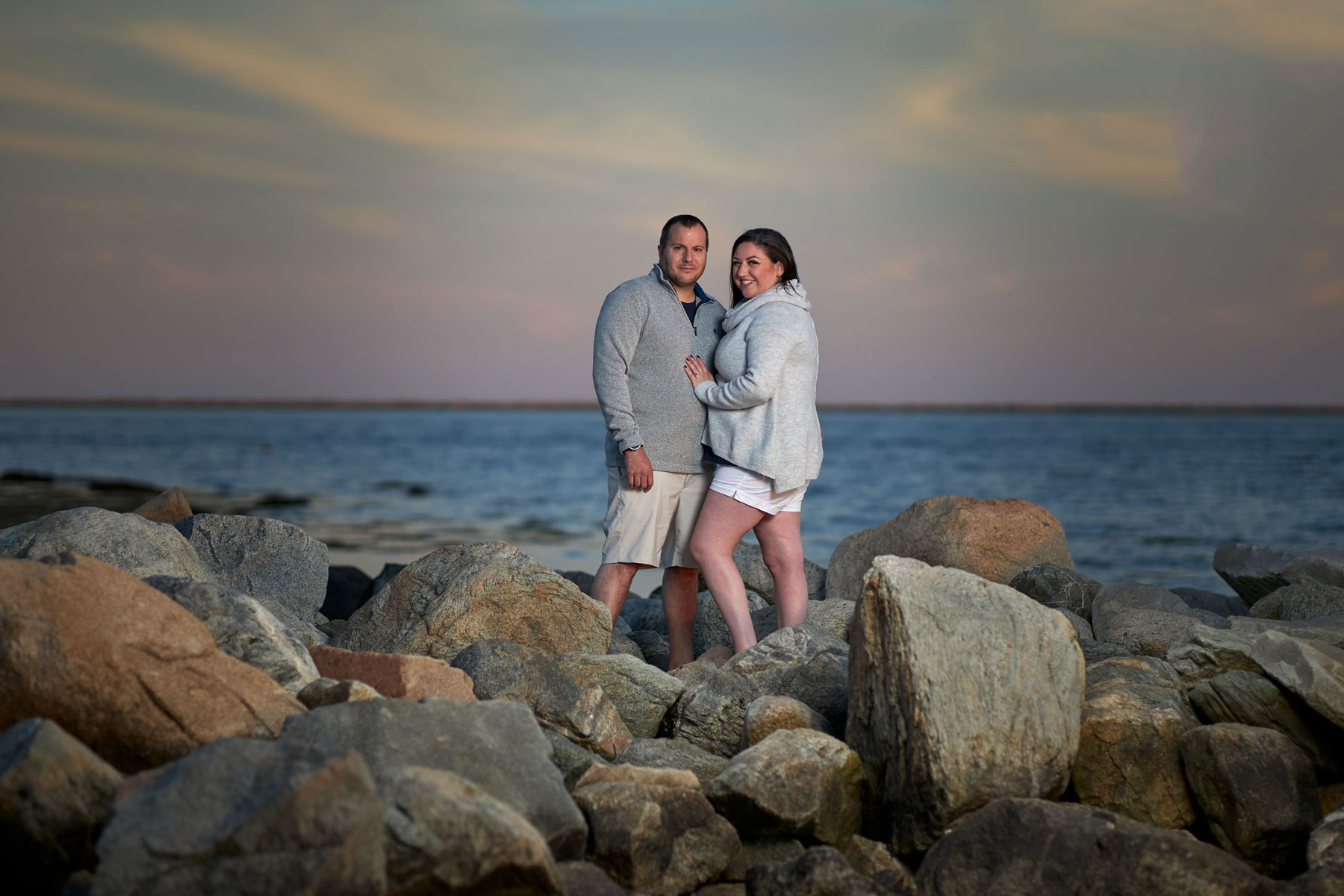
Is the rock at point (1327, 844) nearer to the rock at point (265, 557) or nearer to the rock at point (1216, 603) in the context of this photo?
the rock at point (1216, 603)

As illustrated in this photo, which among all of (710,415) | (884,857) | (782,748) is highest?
(710,415)

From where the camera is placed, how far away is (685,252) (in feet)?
18.3

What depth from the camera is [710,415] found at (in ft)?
18.3

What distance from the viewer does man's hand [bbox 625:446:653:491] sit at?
18.1ft

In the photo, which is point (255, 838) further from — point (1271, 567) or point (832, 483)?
point (832, 483)

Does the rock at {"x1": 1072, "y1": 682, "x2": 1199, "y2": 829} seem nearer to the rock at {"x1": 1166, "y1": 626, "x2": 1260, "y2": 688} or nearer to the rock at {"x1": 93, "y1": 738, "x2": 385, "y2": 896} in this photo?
the rock at {"x1": 1166, "y1": 626, "x2": 1260, "y2": 688}

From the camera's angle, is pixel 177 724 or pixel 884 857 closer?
pixel 177 724

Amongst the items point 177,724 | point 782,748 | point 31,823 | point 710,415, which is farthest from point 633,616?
point 31,823

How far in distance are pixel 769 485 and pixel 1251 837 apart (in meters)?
2.57

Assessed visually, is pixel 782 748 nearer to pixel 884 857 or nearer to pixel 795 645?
pixel 884 857

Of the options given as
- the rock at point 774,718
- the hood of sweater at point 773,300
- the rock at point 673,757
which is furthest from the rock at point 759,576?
the rock at point 673,757

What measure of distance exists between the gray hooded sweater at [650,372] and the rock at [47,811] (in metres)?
3.09

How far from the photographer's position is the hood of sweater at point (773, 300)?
5.40m

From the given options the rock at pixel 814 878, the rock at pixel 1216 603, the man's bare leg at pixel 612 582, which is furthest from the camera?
the rock at pixel 1216 603
